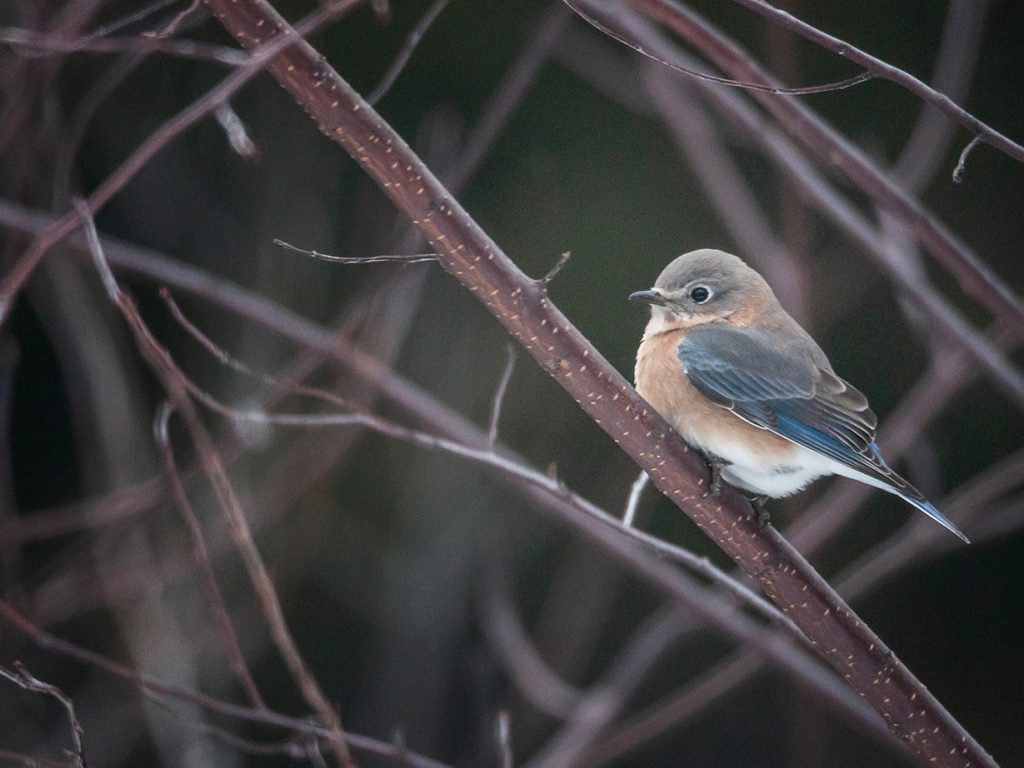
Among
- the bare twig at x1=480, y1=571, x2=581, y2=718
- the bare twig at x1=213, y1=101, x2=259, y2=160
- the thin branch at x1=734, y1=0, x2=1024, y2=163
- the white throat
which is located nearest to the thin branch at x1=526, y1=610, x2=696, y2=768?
the bare twig at x1=480, y1=571, x2=581, y2=718

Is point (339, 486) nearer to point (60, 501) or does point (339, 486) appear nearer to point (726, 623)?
point (60, 501)

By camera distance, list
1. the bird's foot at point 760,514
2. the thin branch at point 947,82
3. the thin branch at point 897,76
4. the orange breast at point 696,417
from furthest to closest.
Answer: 1. the thin branch at point 947,82
2. the orange breast at point 696,417
3. the bird's foot at point 760,514
4. the thin branch at point 897,76

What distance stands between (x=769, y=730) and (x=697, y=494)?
10.2 ft

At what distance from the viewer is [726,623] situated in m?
2.93

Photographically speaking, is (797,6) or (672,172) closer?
(797,6)

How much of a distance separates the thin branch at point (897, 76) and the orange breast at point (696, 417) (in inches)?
39.2

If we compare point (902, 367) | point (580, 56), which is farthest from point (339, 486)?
point (902, 367)

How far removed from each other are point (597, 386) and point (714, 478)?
1.24 ft

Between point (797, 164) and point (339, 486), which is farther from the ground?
point (797, 164)

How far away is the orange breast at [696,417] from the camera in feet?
8.24

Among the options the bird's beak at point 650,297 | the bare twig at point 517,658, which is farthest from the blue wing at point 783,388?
the bare twig at point 517,658

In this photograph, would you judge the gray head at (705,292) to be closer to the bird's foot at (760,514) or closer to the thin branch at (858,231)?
the thin branch at (858,231)

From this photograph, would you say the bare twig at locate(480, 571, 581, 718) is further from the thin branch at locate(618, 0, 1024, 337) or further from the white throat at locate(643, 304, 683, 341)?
the thin branch at locate(618, 0, 1024, 337)

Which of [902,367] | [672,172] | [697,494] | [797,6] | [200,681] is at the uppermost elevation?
[797,6]
